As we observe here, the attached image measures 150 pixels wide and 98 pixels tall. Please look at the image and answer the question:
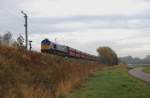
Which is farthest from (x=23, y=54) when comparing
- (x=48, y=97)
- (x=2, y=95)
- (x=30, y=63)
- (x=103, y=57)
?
(x=103, y=57)

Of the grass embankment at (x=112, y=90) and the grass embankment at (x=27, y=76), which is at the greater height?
the grass embankment at (x=27, y=76)

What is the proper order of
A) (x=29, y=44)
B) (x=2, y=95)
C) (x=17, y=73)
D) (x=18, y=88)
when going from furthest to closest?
(x=29, y=44)
(x=17, y=73)
(x=18, y=88)
(x=2, y=95)

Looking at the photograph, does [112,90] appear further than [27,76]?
Yes

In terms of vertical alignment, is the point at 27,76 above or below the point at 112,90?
above

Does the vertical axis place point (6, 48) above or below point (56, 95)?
above

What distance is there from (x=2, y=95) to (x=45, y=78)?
27.7 feet

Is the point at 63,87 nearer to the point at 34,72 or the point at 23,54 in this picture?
the point at 34,72

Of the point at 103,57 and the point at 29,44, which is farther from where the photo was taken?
the point at 103,57

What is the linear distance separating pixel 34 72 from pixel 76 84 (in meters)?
5.55

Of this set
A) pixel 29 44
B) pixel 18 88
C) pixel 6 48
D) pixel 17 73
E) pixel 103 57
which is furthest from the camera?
pixel 103 57

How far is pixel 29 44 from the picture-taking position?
37.4 m

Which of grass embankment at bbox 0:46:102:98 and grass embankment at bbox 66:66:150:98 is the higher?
grass embankment at bbox 0:46:102:98

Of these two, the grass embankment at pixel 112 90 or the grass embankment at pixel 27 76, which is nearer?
the grass embankment at pixel 27 76

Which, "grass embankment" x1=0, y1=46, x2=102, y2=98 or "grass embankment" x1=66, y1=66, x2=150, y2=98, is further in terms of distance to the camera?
"grass embankment" x1=66, y1=66, x2=150, y2=98
